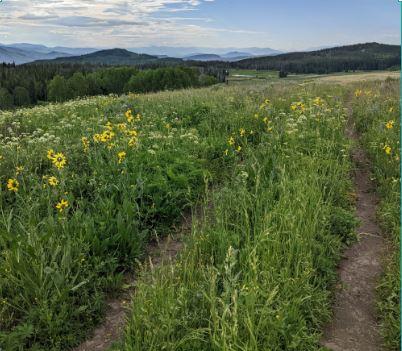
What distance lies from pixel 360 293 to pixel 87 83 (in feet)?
292

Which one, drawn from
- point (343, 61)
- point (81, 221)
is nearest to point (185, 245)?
point (81, 221)

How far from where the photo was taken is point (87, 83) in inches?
3386

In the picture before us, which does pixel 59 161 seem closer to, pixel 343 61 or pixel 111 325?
pixel 111 325

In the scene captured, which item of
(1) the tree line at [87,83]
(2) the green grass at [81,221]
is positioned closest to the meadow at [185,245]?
(2) the green grass at [81,221]

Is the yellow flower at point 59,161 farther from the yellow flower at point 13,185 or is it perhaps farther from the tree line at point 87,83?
the tree line at point 87,83

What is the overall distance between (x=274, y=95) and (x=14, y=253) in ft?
34.6

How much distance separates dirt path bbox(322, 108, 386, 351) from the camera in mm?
3322

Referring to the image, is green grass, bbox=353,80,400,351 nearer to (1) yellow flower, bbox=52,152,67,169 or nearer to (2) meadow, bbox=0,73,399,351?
(2) meadow, bbox=0,73,399,351

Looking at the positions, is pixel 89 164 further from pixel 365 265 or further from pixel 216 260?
pixel 365 265

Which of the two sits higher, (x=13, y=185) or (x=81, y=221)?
(x=13, y=185)

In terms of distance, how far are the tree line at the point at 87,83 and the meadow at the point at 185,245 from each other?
69904mm

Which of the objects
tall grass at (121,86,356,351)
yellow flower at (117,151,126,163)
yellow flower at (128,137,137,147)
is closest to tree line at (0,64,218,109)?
yellow flower at (128,137,137,147)

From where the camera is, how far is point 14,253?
3.70 m

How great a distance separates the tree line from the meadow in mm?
69904
